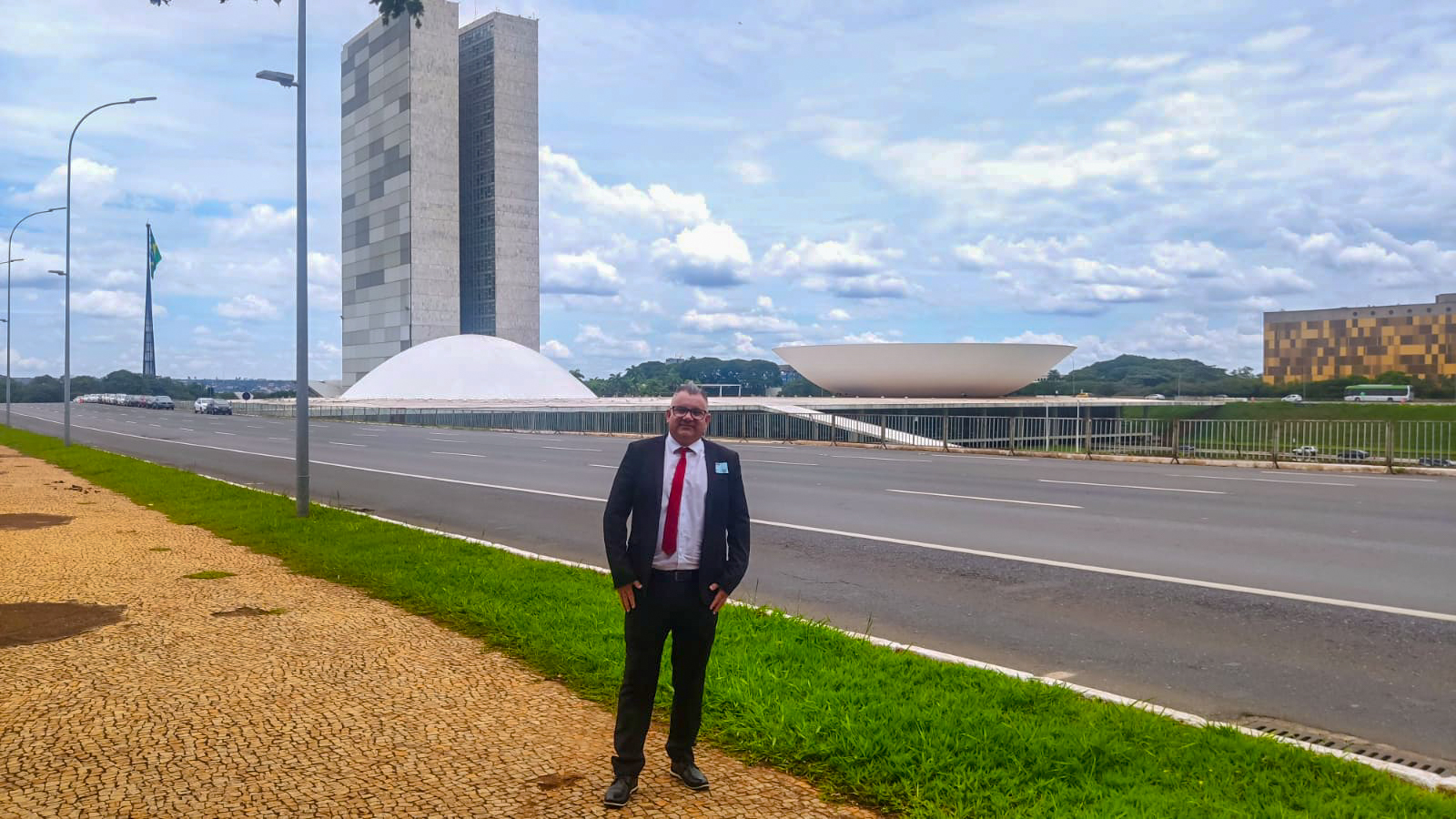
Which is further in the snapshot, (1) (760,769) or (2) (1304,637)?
(2) (1304,637)

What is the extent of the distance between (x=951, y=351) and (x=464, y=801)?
221ft

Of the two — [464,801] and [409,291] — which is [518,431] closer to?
[464,801]

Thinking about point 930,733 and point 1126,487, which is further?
point 1126,487

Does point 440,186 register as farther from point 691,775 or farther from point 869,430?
point 691,775

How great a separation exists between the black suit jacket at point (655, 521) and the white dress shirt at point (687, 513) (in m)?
0.02

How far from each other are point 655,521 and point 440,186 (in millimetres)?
120186

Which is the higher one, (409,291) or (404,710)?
(409,291)

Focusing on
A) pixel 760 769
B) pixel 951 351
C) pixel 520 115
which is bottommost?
pixel 760 769

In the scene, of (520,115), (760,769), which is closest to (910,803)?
(760,769)

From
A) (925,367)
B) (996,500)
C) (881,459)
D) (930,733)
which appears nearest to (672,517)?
(930,733)

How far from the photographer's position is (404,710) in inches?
204

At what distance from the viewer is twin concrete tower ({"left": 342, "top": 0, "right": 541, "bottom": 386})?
114562mm

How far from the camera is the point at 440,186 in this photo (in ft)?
381

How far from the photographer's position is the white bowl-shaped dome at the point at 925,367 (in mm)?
69562
